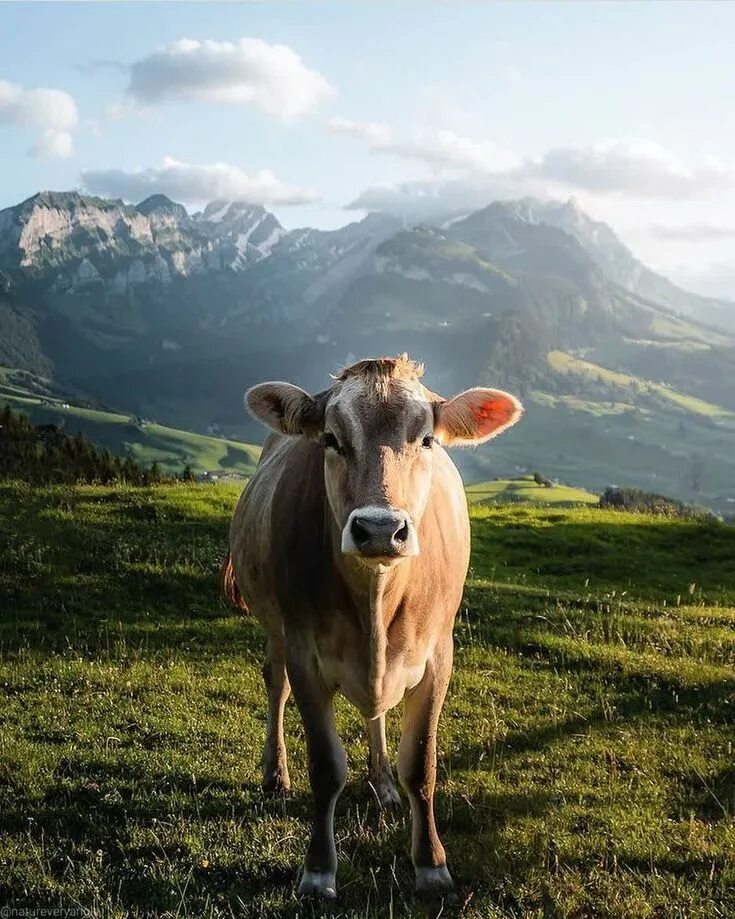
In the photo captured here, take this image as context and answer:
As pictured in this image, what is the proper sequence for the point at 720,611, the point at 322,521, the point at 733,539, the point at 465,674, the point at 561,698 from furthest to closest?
the point at 733,539, the point at 720,611, the point at 465,674, the point at 561,698, the point at 322,521

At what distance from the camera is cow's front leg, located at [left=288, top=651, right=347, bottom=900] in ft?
22.2

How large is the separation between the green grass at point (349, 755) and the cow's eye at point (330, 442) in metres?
3.43

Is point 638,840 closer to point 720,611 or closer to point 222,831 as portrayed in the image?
point 222,831

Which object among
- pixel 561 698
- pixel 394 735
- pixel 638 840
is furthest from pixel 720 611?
pixel 638 840

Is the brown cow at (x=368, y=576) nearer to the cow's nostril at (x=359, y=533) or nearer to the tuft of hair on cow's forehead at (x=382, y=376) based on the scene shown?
the tuft of hair on cow's forehead at (x=382, y=376)

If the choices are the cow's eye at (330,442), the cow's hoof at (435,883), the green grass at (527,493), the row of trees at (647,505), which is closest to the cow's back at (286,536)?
the cow's eye at (330,442)

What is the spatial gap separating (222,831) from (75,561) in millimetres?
12038

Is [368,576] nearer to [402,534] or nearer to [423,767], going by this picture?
Answer: [402,534]

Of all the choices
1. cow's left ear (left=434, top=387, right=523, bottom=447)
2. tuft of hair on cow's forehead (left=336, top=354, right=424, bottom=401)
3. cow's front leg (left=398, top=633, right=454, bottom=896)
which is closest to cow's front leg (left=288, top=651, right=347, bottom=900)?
cow's front leg (left=398, top=633, right=454, bottom=896)

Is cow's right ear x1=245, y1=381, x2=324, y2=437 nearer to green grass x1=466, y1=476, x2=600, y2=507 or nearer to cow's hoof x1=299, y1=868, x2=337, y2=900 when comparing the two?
cow's hoof x1=299, y1=868, x2=337, y2=900

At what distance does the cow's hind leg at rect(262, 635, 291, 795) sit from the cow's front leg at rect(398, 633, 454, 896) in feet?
7.29

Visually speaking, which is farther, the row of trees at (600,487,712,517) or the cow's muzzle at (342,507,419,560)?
the row of trees at (600,487,712,517)

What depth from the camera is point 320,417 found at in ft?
21.7

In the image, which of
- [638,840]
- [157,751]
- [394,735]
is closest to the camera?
[638,840]
